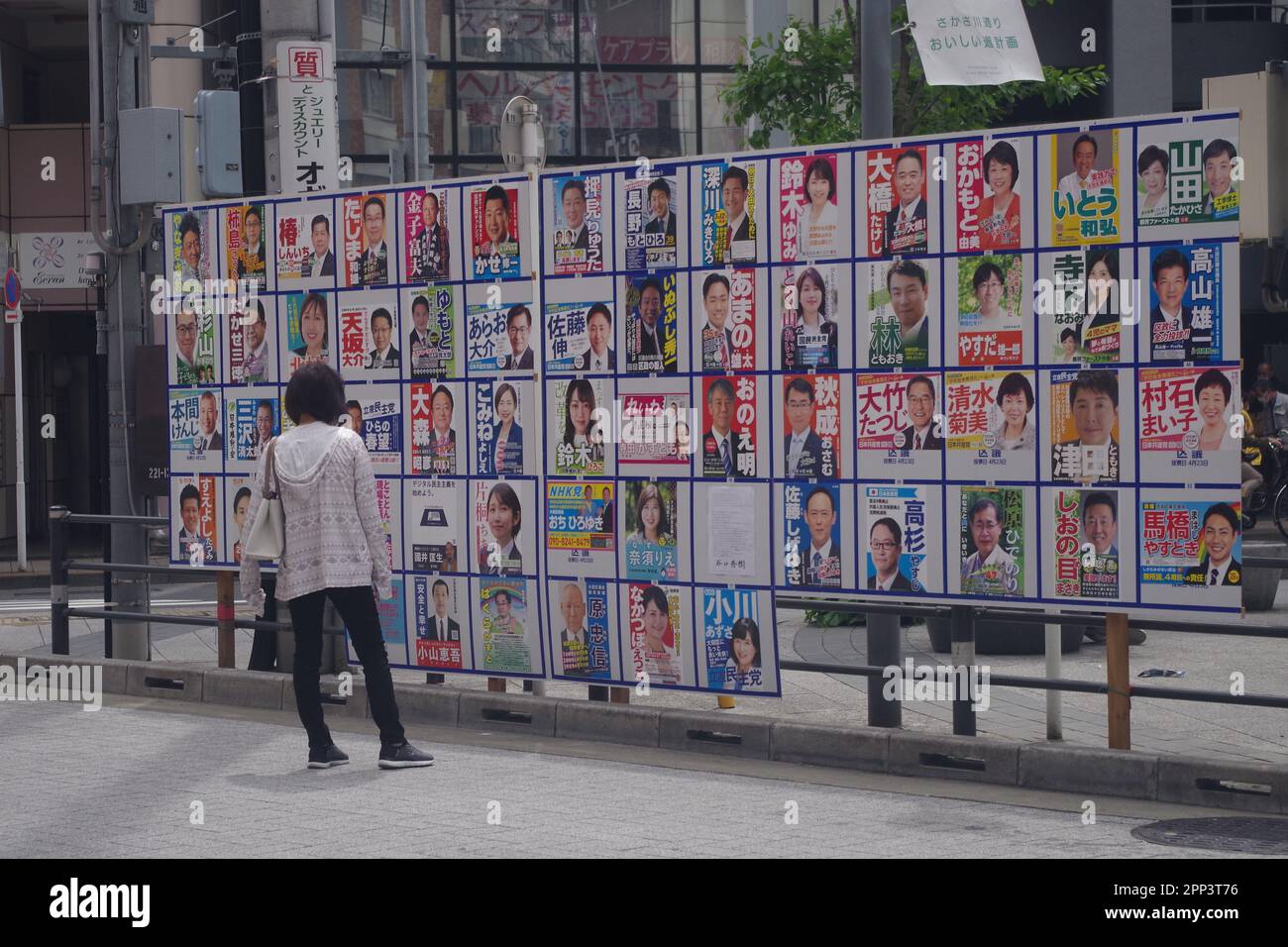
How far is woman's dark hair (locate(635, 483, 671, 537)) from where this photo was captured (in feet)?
29.8

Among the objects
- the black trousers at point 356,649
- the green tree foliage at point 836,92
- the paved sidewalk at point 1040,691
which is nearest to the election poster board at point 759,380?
the black trousers at point 356,649

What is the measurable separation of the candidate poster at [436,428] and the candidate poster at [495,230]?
651 mm

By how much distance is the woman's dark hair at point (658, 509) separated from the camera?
29.8 ft

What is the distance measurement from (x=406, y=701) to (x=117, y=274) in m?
3.98

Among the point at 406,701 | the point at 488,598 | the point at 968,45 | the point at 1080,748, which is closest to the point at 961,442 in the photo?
the point at 1080,748

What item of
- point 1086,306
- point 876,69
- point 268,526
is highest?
point 876,69

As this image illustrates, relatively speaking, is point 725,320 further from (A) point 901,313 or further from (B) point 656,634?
(B) point 656,634

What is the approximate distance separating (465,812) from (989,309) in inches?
125

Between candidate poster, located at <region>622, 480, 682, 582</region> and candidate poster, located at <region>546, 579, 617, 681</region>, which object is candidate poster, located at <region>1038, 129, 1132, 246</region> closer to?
candidate poster, located at <region>622, 480, 682, 582</region>

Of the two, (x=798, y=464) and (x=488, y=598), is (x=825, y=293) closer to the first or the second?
(x=798, y=464)

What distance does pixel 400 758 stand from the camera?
855cm

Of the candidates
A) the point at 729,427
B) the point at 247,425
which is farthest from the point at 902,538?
the point at 247,425

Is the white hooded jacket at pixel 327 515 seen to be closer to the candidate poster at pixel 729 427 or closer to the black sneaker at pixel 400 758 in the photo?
the black sneaker at pixel 400 758

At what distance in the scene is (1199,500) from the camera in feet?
25.2
